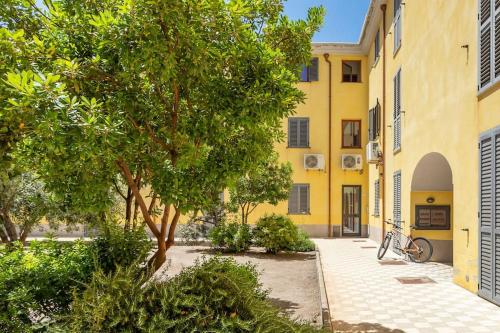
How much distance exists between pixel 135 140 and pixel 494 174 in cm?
598

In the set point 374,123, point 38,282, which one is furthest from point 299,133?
point 38,282

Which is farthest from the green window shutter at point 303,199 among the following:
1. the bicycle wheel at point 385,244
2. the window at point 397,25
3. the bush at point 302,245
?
the window at point 397,25

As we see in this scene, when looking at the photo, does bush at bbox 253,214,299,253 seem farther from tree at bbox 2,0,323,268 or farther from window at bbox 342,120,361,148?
window at bbox 342,120,361,148

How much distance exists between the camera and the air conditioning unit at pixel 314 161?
71.4ft

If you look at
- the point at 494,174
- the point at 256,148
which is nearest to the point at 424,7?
the point at 494,174

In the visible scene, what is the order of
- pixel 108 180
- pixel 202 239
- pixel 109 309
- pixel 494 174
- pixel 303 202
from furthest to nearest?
pixel 303 202
pixel 202 239
pixel 494 174
pixel 108 180
pixel 109 309

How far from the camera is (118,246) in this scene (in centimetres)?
546

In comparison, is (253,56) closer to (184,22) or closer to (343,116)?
(184,22)

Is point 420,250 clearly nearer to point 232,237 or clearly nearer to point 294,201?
point 232,237

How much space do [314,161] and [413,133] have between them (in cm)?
920

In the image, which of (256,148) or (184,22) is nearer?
(184,22)

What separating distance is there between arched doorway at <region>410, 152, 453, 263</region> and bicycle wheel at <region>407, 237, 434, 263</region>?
45 cm

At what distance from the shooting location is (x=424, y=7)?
38.7 ft

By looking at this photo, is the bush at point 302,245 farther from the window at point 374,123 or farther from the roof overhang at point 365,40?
the roof overhang at point 365,40
